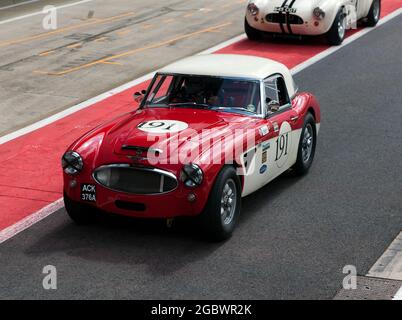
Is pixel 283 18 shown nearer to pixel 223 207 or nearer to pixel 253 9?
pixel 253 9

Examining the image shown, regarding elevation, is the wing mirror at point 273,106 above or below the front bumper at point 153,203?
above

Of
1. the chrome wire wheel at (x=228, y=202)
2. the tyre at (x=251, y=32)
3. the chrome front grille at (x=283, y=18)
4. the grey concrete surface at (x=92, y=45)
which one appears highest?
the chrome wire wheel at (x=228, y=202)

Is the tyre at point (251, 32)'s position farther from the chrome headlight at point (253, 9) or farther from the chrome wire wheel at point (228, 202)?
the chrome wire wheel at point (228, 202)

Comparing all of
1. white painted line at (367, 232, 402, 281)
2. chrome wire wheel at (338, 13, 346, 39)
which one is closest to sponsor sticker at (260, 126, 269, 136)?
white painted line at (367, 232, 402, 281)

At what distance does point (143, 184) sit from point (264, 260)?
A: 142 centimetres

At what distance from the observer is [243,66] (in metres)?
11.1

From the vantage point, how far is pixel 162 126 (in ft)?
33.0

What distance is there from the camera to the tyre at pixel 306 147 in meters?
11.6

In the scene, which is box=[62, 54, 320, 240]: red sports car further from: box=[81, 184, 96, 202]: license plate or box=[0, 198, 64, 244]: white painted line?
box=[0, 198, 64, 244]: white painted line

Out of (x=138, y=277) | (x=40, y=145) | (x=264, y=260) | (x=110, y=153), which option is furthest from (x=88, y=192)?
(x=40, y=145)

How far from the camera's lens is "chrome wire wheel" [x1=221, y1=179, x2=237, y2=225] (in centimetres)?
956

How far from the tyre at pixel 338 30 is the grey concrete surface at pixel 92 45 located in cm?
255

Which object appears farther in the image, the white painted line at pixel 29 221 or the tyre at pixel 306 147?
the tyre at pixel 306 147

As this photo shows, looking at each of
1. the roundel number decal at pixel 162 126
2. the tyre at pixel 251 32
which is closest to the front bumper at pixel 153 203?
the roundel number decal at pixel 162 126
